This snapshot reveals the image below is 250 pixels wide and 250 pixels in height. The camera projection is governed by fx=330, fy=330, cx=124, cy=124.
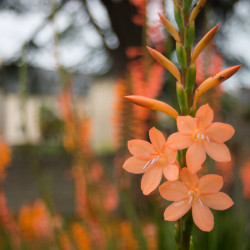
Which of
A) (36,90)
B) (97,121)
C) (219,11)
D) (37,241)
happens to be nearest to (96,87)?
(97,121)

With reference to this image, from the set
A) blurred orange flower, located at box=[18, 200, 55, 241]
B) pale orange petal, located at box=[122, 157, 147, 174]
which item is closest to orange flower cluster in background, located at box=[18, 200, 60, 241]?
blurred orange flower, located at box=[18, 200, 55, 241]

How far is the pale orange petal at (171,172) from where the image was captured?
11.5 inches

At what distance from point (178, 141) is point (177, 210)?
6cm

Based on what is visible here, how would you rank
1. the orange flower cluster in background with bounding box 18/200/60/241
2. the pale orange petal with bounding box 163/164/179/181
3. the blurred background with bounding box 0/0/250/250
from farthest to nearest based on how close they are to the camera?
the orange flower cluster in background with bounding box 18/200/60/241, the blurred background with bounding box 0/0/250/250, the pale orange petal with bounding box 163/164/179/181

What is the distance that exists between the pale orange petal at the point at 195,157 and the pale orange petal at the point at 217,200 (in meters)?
0.04

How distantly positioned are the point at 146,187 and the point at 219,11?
270 cm

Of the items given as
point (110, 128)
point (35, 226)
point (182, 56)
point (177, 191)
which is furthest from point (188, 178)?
point (110, 128)

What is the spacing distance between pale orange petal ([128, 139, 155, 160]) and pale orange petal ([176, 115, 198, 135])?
0.14 feet

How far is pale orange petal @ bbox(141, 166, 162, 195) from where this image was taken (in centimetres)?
32

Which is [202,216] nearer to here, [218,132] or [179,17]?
[218,132]

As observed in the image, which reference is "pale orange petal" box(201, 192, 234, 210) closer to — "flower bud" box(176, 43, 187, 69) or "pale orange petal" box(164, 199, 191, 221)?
"pale orange petal" box(164, 199, 191, 221)

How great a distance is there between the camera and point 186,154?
31 centimetres

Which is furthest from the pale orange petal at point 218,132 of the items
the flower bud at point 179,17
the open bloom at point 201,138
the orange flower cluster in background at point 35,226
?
the orange flower cluster in background at point 35,226

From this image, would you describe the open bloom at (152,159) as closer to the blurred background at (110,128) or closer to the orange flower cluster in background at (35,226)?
the blurred background at (110,128)
